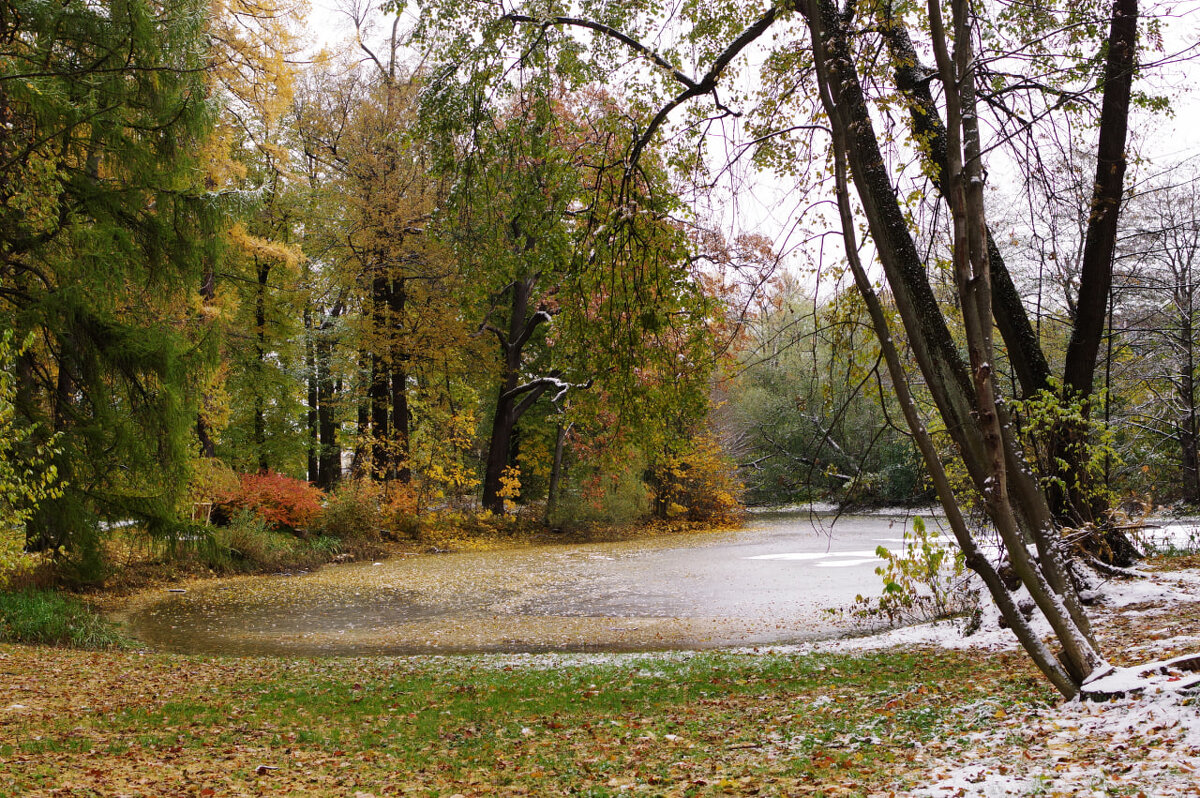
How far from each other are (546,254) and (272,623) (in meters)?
6.67

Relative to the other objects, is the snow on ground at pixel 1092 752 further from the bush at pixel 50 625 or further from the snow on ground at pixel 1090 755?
the bush at pixel 50 625

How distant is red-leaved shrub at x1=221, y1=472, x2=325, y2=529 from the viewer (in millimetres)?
16922

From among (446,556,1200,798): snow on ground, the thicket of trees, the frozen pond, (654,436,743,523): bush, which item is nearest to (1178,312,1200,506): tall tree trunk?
the frozen pond

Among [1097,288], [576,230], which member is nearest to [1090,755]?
[576,230]

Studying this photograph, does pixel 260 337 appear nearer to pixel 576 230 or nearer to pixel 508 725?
pixel 576 230

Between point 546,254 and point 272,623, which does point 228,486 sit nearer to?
point 272,623

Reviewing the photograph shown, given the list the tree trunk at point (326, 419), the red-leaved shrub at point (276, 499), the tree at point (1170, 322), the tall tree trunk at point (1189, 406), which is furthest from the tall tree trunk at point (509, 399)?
the tall tree trunk at point (1189, 406)

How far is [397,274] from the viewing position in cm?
2117

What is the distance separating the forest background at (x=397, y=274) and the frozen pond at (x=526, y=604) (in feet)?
4.70

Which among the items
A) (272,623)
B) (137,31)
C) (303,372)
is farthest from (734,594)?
(303,372)

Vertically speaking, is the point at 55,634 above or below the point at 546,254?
→ below

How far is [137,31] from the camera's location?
1028 centimetres

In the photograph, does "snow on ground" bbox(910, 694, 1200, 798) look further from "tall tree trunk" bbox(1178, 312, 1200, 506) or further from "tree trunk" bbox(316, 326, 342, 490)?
"tree trunk" bbox(316, 326, 342, 490)

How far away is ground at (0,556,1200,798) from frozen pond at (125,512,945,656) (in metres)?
1.56
